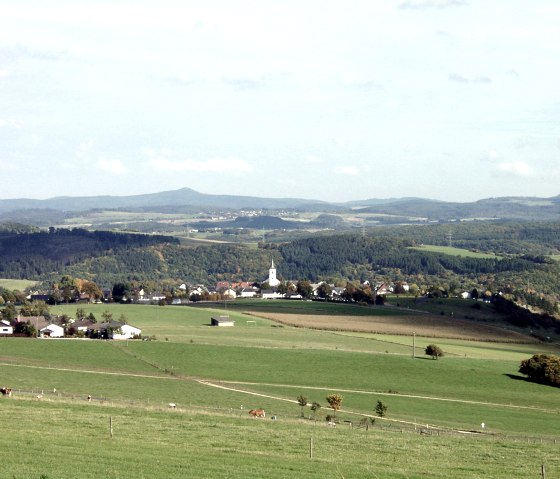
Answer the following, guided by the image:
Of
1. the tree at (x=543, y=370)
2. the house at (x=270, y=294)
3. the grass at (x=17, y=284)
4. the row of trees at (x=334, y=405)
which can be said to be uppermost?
the row of trees at (x=334, y=405)

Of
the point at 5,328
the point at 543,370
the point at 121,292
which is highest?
the point at 543,370

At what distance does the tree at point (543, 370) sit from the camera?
68.2 meters

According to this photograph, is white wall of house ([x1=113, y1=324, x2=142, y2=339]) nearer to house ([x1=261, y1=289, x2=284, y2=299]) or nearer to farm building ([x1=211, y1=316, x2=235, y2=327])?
farm building ([x1=211, y1=316, x2=235, y2=327])

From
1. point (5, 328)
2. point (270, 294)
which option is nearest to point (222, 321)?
point (5, 328)

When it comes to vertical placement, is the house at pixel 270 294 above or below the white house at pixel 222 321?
below

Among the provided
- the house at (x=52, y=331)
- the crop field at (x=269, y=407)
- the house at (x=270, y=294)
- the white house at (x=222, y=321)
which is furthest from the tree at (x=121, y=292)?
the house at (x=52, y=331)

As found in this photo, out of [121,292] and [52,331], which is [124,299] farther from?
[52,331]

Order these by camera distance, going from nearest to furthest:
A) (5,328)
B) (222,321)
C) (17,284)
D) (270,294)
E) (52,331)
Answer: (52,331) < (5,328) < (222,321) < (270,294) < (17,284)

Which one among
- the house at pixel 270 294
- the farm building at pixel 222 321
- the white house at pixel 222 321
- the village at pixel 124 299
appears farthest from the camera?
the house at pixel 270 294

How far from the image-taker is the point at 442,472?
28.5m

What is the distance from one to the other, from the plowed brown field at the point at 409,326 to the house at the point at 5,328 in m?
31.0

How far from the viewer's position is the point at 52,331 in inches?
3634

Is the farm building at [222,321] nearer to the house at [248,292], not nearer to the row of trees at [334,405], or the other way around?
the house at [248,292]

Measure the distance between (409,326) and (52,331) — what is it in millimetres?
39612
